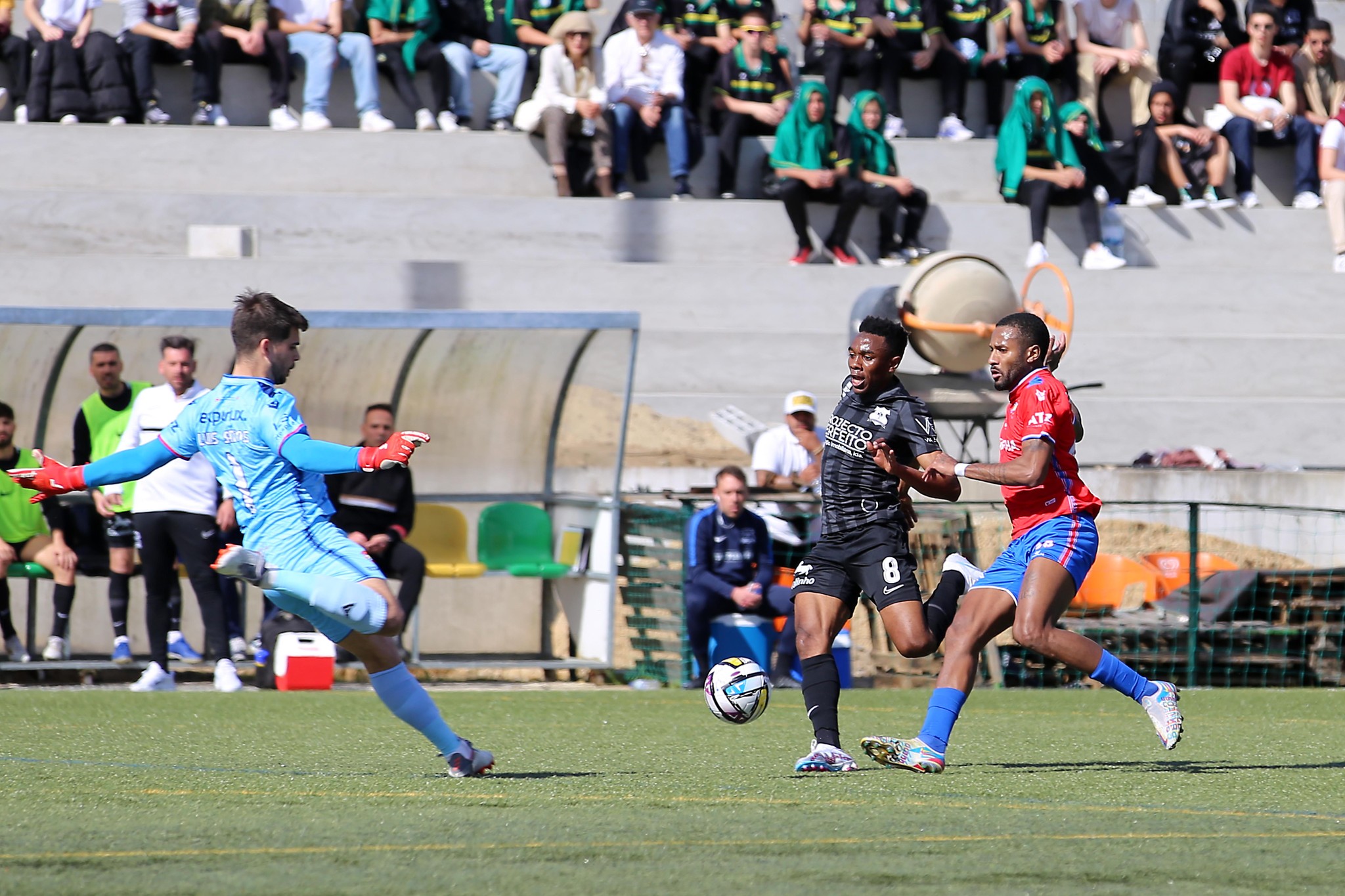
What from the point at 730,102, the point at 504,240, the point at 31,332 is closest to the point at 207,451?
the point at 31,332

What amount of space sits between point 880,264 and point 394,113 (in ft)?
17.7

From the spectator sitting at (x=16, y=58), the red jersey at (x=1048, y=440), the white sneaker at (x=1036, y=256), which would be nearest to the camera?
the red jersey at (x=1048, y=440)

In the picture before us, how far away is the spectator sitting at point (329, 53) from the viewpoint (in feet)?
61.0

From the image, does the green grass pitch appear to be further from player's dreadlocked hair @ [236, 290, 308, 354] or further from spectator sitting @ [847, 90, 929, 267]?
spectator sitting @ [847, 90, 929, 267]

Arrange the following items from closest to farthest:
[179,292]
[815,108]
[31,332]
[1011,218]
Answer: [31,332] → [179,292] → [815,108] → [1011,218]

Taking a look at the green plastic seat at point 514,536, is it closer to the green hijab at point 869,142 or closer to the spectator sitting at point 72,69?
the green hijab at point 869,142

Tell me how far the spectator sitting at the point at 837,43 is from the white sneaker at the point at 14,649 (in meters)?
10.9

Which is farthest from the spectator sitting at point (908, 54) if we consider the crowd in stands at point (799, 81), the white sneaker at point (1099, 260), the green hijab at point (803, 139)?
the white sneaker at point (1099, 260)

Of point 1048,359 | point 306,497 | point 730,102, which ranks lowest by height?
point 306,497

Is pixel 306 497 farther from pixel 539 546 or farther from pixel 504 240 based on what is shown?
pixel 504 240

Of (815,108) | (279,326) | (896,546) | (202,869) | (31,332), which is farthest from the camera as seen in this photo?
(815,108)

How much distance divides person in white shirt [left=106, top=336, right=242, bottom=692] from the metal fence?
121 inches

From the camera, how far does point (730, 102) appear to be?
19078 millimetres

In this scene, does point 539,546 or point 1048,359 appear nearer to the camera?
point 1048,359
